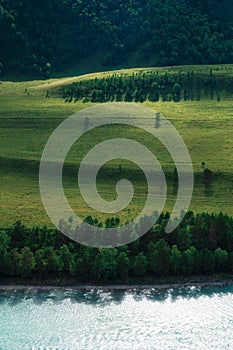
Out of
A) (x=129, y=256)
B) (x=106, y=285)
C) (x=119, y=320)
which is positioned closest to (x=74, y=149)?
(x=129, y=256)

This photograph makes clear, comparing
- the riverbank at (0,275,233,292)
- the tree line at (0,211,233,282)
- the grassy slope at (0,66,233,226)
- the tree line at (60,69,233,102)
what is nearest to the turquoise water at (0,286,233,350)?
the riverbank at (0,275,233,292)

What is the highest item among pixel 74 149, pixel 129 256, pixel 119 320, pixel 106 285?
pixel 74 149

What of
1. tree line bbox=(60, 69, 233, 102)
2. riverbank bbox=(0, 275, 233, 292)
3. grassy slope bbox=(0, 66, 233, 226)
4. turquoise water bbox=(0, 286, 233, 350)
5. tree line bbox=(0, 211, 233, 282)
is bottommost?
turquoise water bbox=(0, 286, 233, 350)

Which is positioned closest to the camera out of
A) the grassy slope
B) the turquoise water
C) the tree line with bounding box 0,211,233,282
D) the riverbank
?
the turquoise water

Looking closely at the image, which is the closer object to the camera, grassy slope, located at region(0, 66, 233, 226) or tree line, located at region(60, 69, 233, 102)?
grassy slope, located at region(0, 66, 233, 226)

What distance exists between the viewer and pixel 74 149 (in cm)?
12850

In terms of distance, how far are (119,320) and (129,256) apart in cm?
1266

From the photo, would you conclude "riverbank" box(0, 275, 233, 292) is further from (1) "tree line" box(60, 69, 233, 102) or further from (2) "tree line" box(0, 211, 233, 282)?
(1) "tree line" box(60, 69, 233, 102)

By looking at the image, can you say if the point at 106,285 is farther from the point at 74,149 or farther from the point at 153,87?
the point at 153,87

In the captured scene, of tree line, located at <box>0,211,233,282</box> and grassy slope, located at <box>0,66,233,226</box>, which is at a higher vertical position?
grassy slope, located at <box>0,66,233,226</box>

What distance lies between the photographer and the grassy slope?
4218 inches

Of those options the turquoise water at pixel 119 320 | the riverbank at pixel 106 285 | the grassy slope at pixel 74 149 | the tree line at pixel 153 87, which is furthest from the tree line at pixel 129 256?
the tree line at pixel 153 87

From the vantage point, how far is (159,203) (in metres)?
106

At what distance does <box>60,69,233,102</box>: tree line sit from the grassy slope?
4673 millimetres
